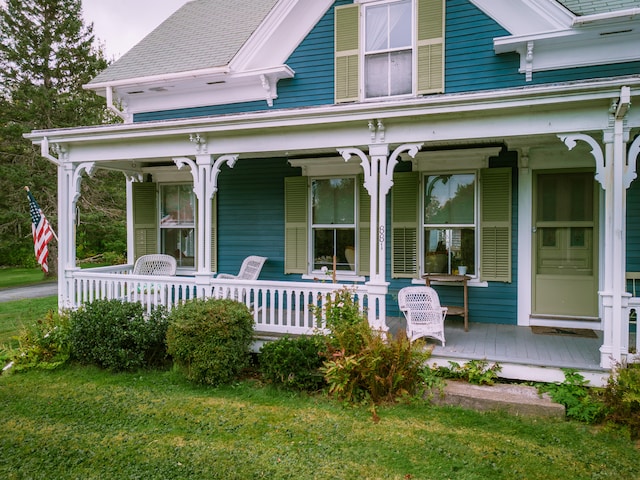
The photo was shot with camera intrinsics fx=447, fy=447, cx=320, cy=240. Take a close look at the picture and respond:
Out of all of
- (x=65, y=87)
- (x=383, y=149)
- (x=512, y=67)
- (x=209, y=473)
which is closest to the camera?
(x=209, y=473)

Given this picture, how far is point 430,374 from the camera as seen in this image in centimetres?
475

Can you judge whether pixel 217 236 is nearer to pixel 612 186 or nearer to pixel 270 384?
pixel 270 384

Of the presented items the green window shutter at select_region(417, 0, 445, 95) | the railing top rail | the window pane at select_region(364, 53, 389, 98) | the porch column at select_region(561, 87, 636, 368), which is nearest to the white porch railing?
the railing top rail

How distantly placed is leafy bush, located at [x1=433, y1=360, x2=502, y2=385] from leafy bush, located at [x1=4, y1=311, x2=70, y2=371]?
4.76 meters

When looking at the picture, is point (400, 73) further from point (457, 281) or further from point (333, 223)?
point (457, 281)

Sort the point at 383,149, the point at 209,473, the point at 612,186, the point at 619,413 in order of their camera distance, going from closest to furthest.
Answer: the point at 209,473, the point at 619,413, the point at 612,186, the point at 383,149

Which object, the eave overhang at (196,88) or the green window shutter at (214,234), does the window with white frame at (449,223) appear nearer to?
the eave overhang at (196,88)

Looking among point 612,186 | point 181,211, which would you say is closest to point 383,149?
point 612,186

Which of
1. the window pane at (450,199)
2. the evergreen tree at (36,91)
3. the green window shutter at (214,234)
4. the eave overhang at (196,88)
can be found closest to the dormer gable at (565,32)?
the window pane at (450,199)

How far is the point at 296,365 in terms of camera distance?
486 centimetres

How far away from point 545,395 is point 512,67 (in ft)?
14.8

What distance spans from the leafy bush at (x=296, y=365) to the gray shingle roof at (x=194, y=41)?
5.22 m

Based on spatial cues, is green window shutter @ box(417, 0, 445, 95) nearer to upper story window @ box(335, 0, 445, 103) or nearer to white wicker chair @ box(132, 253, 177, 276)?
upper story window @ box(335, 0, 445, 103)

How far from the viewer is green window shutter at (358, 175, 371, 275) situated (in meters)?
7.14
